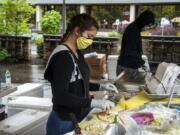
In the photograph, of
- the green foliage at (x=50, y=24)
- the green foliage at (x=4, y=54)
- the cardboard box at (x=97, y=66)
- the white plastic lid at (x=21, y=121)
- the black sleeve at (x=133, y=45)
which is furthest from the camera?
the green foliage at (x=50, y=24)

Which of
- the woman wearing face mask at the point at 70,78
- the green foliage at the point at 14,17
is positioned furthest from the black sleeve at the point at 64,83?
the green foliage at the point at 14,17

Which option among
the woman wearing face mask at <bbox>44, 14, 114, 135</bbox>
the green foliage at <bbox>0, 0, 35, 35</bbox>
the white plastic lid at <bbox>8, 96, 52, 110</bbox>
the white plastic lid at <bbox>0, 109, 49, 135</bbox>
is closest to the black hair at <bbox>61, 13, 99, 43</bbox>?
the woman wearing face mask at <bbox>44, 14, 114, 135</bbox>

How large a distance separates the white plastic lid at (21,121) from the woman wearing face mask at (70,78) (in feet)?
3.35

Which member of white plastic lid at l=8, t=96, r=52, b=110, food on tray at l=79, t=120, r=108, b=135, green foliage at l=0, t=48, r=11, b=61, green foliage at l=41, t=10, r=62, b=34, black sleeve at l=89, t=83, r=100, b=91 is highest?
green foliage at l=41, t=10, r=62, b=34

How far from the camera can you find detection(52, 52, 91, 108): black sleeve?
7.22 ft

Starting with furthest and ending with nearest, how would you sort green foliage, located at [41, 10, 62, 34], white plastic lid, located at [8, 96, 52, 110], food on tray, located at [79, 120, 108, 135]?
green foliage, located at [41, 10, 62, 34], white plastic lid, located at [8, 96, 52, 110], food on tray, located at [79, 120, 108, 135]

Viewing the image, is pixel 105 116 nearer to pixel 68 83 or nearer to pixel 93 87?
pixel 68 83

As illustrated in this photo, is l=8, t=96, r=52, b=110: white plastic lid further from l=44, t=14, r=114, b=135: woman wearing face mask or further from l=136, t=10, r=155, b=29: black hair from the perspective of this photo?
l=44, t=14, r=114, b=135: woman wearing face mask

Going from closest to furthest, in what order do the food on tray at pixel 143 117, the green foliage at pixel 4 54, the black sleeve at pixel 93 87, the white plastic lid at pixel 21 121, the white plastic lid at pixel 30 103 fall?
the food on tray at pixel 143 117
the black sleeve at pixel 93 87
the white plastic lid at pixel 21 121
the white plastic lid at pixel 30 103
the green foliage at pixel 4 54

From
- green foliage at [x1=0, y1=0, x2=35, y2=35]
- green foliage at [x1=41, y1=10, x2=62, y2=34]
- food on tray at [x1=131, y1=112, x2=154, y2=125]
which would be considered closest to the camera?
food on tray at [x1=131, y1=112, x2=154, y2=125]

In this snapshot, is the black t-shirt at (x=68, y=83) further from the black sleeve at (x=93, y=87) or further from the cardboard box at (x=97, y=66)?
the cardboard box at (x=97, y=66)

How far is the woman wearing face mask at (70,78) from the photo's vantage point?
222cm

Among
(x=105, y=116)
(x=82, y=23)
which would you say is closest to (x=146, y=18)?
(x=82, y=23)

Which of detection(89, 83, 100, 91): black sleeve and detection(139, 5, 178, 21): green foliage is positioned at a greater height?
detection(139, 5, 178, 21): green foliage
